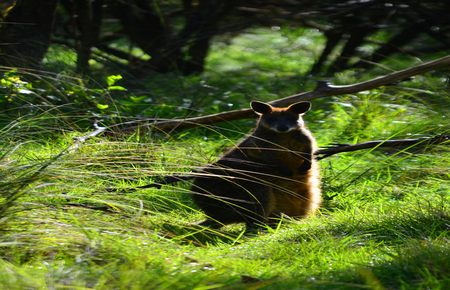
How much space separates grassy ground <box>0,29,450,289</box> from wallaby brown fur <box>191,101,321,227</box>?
14 cm

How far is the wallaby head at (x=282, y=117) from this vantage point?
6.14m

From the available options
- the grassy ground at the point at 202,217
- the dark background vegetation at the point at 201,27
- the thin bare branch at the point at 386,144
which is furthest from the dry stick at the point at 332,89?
the dark background vegetation at the point at 201,27

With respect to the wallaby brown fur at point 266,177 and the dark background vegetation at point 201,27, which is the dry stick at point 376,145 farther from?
the dark background vegetation at point 201,27

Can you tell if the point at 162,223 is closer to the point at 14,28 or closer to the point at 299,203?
the point at 299,203

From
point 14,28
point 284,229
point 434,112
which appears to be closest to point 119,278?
point 284,229

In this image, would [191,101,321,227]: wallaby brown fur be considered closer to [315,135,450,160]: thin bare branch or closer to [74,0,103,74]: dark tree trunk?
[315,135,450,160]: thin bare branch

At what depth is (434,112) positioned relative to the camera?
21.7ft

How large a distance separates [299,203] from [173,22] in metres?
4.51

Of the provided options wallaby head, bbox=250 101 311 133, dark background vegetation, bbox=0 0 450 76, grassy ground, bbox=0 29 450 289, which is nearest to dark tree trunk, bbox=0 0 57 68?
dark background vegetation, bbox=0 0 450 76

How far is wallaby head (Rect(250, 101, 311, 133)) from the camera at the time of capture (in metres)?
6.14

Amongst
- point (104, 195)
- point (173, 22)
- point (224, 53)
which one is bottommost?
point (224, 53)

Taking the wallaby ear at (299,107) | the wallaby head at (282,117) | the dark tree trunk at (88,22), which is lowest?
the dark tree trunk at (88,22)

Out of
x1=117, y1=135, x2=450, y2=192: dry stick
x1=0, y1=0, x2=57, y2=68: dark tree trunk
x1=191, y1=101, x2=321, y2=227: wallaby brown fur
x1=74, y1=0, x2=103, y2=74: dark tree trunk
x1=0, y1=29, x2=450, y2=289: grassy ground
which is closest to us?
x1=0, y1=29, x2=450, y2=289: grassy ground

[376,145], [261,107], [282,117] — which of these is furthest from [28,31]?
[376,145]
